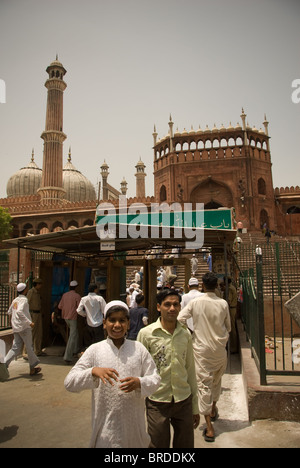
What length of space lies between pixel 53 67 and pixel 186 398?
35.7 metres

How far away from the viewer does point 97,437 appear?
2041mm

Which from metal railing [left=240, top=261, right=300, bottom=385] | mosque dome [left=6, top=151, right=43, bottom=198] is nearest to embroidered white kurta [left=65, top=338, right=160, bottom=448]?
metal railing [left=240, top=261, right=300, bottom=385]

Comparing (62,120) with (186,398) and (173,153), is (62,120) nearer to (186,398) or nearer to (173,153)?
(173,153)

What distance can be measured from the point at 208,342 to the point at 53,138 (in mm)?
31943

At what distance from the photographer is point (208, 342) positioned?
3580 mm

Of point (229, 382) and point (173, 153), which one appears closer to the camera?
point (229, 382)

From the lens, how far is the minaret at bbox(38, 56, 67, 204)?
32344 millimetres

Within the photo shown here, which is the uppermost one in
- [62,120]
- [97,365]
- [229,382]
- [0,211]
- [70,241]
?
[62,120]

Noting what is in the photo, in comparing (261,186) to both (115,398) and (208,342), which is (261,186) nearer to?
(208,342)

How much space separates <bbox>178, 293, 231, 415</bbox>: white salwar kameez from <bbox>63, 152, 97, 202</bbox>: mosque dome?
39.1 meters

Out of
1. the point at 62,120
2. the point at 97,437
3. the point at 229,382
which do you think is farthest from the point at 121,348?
the point at 62,120

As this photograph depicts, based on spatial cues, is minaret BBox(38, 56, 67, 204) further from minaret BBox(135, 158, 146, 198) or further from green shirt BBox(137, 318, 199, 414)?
green shirt BBox(137, 318, 199, 414)

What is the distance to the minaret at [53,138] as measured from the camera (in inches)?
1273
